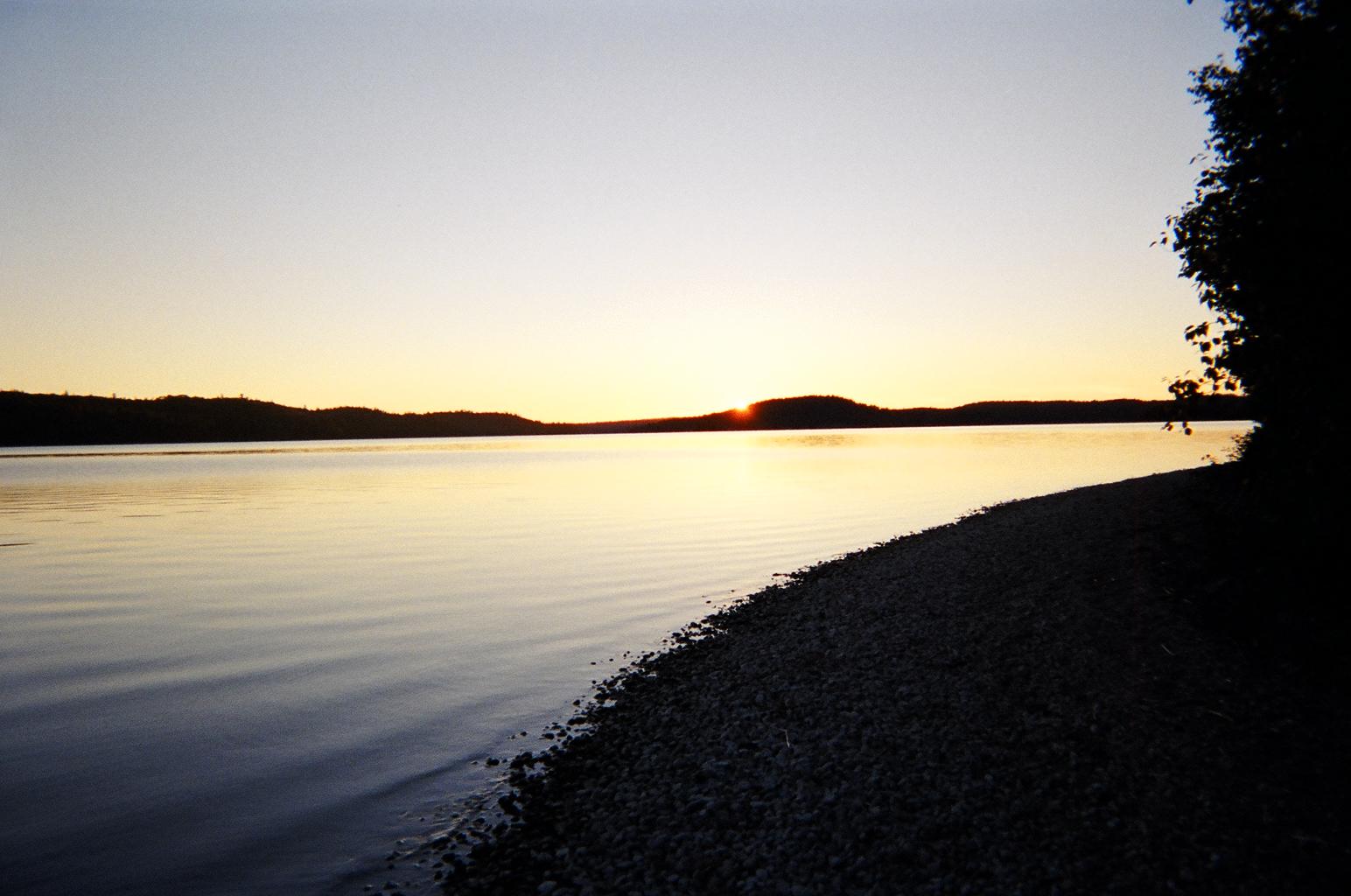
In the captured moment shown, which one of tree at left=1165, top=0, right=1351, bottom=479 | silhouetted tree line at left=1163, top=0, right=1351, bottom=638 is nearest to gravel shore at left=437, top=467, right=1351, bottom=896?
silhouetted tree line at left=1163, top=0, right=1351, bottom=638

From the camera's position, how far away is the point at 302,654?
58.2ft

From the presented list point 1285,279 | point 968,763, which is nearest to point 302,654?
point 968,763

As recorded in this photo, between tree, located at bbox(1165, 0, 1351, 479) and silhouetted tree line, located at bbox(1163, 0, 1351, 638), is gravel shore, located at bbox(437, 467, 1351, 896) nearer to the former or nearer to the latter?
silhouetted tree line, located at bbox(1163, 0, 1351, 638)

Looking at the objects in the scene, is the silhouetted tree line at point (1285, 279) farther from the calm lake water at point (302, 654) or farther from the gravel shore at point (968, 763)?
the calm lake water at point (302, 654)

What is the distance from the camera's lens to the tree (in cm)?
1034

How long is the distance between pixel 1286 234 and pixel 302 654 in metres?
20.9

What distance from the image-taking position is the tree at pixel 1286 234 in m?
10.3

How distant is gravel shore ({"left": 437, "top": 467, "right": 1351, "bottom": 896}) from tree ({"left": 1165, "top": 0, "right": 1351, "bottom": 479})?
357 centimetres

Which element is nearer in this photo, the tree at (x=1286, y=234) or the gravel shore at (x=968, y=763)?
the gravel shore at (x=968, y=763)

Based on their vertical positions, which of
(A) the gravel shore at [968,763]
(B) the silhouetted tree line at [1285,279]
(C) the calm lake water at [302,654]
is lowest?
(C) the calm lake water at [302,654]

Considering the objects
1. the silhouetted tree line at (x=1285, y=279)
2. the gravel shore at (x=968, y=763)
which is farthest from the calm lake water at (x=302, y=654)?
the silhouetted tree line at (x=1285, y=279)

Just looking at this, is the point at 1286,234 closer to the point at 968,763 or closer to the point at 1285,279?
the point at 1285,279

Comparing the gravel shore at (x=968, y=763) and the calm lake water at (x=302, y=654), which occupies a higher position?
the gravel shore at (x=968, y=763)

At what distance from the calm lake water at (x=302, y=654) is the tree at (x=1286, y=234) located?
1301cm
